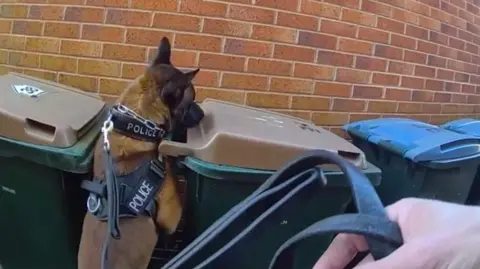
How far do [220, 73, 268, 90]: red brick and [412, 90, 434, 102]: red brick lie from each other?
145cm

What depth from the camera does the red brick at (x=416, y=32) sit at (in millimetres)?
3969

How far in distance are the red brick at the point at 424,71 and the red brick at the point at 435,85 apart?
49 millimetres

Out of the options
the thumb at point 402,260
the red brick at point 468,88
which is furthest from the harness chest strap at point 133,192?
the red brick at point 468,88

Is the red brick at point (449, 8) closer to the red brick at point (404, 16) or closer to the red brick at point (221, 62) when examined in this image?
the red brick at point (404, 16)

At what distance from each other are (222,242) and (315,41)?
2584 mm

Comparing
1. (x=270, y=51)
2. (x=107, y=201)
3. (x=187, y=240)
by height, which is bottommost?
(x=187, y=240)

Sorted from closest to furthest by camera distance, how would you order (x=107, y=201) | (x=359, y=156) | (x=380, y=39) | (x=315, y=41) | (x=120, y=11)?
1. (x=107, y=201)
2. (x=359, y=156)
3. (x=120, y=11)
4. (x=315, y=41)
5. (x=380, y=39)

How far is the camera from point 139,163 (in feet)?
7.32

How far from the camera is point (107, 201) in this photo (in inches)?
82.2

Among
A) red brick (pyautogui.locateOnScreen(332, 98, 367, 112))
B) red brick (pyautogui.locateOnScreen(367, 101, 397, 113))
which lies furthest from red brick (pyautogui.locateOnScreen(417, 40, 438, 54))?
red brick (pyautogui.locateOnScreen(332, 98, 367, 112))

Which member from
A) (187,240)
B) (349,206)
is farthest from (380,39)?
(187,240)

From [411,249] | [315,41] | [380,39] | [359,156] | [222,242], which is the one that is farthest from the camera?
[380,39]

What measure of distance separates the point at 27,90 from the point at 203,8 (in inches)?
43.6

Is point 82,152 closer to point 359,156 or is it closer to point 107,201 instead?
point 107,201
